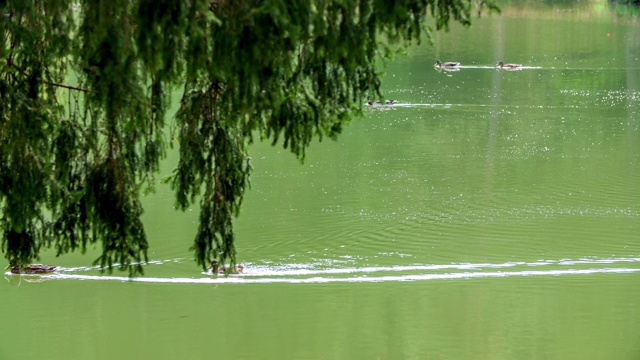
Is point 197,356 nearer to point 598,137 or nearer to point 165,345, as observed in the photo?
point 165,345

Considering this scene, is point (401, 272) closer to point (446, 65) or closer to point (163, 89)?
point (163, 89)

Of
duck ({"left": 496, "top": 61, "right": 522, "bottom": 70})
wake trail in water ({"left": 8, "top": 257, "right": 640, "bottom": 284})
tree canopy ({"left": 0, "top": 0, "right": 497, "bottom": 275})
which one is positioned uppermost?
duck ({"left": 496, "top": 61, "right": 522, "bottom": 70})

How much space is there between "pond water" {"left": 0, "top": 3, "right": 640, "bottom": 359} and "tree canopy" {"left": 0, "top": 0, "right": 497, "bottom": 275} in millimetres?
1139

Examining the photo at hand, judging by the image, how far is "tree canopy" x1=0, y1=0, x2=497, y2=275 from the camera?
500cm

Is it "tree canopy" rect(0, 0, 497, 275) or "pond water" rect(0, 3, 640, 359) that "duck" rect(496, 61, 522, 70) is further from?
"tree canopy" rect(0, 0, 497, 275)

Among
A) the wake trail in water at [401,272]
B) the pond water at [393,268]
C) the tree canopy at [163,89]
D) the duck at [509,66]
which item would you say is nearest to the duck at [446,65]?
the duck at [509,66]

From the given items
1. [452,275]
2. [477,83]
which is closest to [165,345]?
[452,275]

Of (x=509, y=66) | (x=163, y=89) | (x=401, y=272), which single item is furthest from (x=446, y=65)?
(x=163, y=89)

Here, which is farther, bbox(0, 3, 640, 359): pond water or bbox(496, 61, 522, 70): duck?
bbox(496, 61, 522, 70): duck

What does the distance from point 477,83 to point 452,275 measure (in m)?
16.8

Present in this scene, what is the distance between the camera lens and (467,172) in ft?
56.3

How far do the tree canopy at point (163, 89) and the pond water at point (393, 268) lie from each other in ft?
3.74

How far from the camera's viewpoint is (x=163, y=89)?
6.18 m

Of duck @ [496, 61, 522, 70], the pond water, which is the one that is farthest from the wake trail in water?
duck @ [496, 61, 522, 70]
